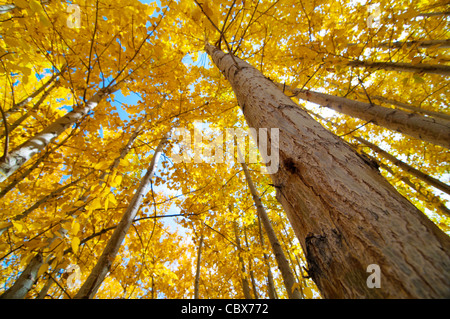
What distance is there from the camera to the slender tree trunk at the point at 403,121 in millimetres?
1691

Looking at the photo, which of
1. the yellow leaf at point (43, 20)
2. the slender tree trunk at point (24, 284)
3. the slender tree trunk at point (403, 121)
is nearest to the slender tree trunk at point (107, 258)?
the slender tree trunk at point (24, 284)

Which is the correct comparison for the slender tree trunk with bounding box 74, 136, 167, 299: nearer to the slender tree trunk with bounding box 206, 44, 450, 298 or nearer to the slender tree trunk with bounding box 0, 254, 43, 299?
the slender tree trunk with bounding box 0, 254, 43, 299

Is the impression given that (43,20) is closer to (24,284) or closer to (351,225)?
(351,225)

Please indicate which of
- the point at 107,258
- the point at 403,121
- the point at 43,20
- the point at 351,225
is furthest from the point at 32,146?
the point at 403,121

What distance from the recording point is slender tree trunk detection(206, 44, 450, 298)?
355 mm

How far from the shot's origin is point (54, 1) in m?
2.19

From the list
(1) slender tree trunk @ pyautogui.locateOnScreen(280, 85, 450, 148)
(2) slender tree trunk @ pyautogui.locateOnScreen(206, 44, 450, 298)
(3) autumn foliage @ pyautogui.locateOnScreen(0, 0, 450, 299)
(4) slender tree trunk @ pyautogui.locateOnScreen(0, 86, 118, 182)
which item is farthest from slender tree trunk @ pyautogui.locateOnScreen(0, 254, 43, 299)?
(1) slender tree trunk @ pyautogui.locateOnScreen(280, 85, 450, 148)

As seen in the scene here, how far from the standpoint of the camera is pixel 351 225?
0.46 m

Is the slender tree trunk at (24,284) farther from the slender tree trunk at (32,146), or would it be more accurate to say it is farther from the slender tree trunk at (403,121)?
the slender tree trunk at (403,121)

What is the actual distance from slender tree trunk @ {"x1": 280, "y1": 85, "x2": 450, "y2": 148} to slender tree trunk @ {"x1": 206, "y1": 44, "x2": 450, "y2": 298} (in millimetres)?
1144

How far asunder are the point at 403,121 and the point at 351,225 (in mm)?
2299

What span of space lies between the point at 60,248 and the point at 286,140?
1.58 meters
